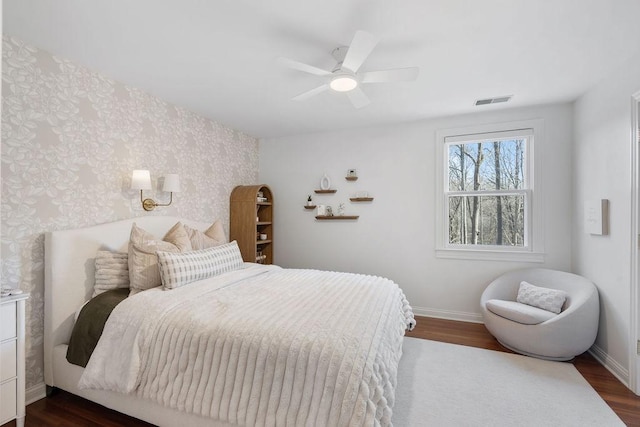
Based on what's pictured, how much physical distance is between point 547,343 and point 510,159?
2.04 meters

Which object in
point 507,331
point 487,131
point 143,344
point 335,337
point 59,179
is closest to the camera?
point 335,337

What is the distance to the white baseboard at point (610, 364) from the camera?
8.04ft

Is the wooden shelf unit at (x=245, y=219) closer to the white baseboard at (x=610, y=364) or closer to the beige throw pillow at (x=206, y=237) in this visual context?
the beige throw pillow at (x=206, y=237)

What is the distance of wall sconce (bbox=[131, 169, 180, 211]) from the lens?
283 centimetres

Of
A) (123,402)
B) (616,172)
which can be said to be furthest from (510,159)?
(123,402)

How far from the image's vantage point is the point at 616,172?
262 cm

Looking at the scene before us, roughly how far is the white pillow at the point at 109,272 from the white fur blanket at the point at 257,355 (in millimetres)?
396

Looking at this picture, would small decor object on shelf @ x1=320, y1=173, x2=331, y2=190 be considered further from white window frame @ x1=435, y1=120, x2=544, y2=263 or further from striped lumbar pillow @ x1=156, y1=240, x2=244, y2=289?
striped lumbar pillow @ x1=156, y1=240, x2=244, y2=289

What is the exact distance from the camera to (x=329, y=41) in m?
2.22

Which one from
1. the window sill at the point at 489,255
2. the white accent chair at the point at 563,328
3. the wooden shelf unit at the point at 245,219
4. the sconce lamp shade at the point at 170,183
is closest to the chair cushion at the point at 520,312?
the white accent chair at the point at 563,328

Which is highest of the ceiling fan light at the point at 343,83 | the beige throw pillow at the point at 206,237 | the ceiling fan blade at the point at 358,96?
the ceiling fan light at the point at 343,83

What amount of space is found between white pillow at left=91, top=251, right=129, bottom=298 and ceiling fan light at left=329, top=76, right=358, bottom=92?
7.16 ft

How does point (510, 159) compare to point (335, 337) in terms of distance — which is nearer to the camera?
point (335, 337)

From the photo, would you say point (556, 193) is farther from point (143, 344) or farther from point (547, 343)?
point (143, 344)
